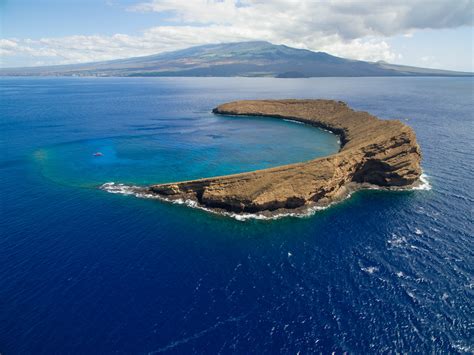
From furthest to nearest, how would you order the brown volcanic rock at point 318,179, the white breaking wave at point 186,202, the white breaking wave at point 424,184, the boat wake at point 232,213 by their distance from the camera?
the white breaking wave at point 424,184, the brown volcanic rock at point 318,179, the boat wake at point 232,213, the white breaking wave at point 186,202

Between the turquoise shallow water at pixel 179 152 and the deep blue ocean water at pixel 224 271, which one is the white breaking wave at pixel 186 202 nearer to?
the deep blue ocean water at pixel 224 271

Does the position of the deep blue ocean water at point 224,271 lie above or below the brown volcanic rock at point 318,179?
below

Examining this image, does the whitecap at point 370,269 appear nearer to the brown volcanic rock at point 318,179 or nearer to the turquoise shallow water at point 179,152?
the brown volcanic rock at point 318,179

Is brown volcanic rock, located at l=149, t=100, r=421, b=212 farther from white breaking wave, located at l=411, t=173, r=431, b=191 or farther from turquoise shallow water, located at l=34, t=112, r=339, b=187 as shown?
turquoise shallow water, located at l=34, t=112, r=339, b=187

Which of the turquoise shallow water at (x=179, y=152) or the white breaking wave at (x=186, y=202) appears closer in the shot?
the white breaking wave at (x=186, y=202)

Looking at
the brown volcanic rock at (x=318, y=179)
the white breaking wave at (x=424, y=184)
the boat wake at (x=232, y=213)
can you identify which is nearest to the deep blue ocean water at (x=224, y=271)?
the white breaking wave at (x=424, y=184)

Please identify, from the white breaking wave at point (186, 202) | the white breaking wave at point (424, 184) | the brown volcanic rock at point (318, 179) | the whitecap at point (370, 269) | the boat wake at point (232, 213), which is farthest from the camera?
the white breaking wave at point (424, 184)

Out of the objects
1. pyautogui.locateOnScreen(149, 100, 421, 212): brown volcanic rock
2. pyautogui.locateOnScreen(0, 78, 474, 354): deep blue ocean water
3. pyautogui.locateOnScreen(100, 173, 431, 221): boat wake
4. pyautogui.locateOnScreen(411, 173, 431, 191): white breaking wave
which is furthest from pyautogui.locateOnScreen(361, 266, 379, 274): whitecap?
pyautogui.locateOnScreen(411, 173, 431, 191): white breaking wave

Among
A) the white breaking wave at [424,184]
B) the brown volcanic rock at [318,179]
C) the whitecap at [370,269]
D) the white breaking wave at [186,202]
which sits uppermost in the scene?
the brown volcanic rock at [318,179]

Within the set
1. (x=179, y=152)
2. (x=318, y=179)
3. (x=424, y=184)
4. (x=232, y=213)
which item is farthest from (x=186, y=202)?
(x=424, y=184)

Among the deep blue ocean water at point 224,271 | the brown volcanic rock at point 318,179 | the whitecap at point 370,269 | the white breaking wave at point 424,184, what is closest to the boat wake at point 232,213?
the white breaking wave at point 424,184
